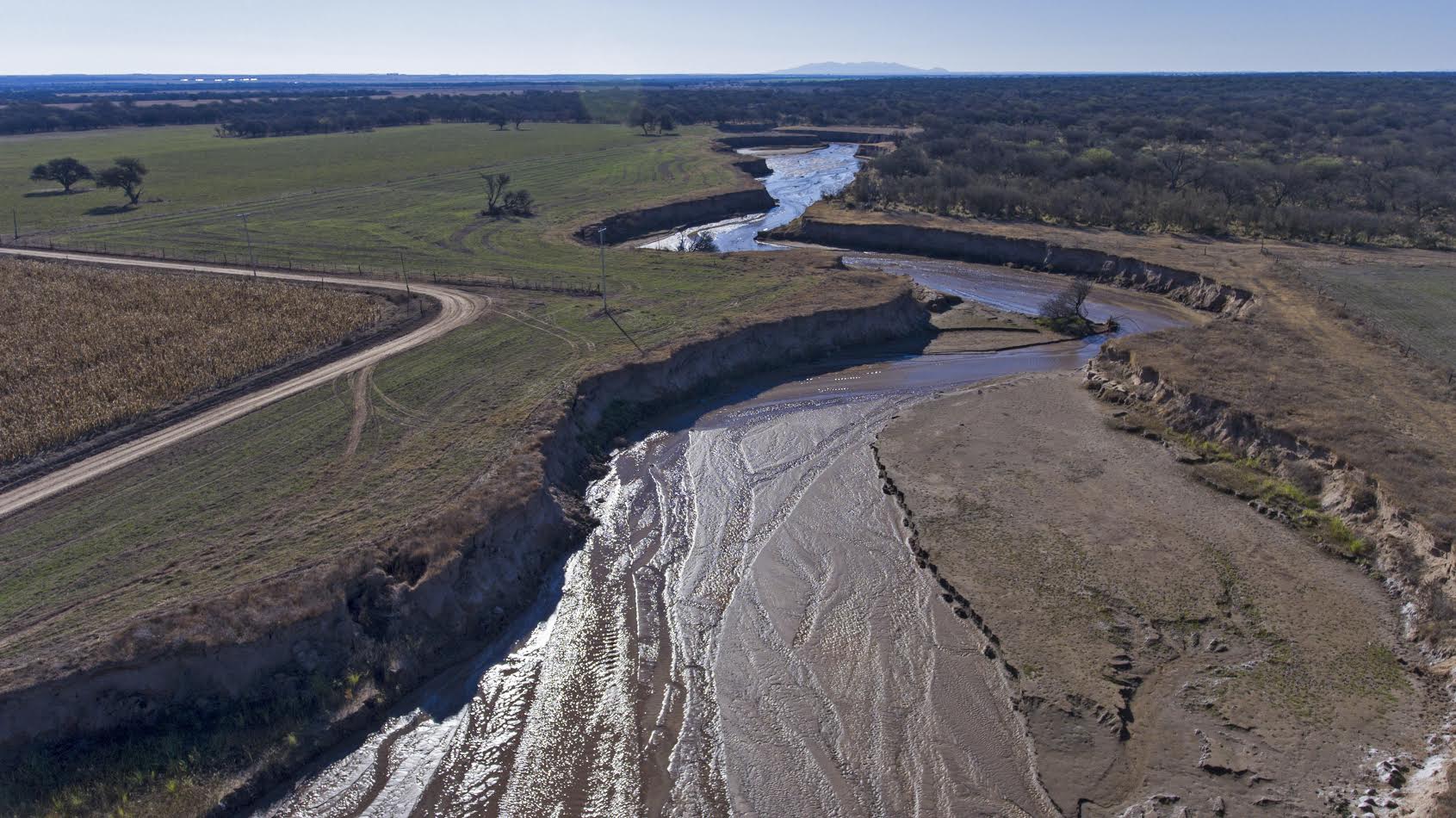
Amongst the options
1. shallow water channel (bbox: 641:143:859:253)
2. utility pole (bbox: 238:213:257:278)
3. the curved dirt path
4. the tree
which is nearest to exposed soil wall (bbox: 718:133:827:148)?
shallow water channel (bbox: 641:143:859:253)

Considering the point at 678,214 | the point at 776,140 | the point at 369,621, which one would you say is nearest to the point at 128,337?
the point at 369,621

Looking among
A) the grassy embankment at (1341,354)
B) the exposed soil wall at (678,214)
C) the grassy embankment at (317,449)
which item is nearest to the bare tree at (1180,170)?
the grassy embankment at (1341,354)

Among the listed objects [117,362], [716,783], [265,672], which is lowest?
[716,783]

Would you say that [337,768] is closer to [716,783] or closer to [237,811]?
[237,811]

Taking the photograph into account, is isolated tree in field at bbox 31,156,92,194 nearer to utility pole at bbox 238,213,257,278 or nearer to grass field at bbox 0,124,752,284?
grass field at bbox 0,124,752,284

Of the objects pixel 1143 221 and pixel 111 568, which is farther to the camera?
pixel 1143 221

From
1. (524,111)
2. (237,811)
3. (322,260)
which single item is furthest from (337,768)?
(524,111)
